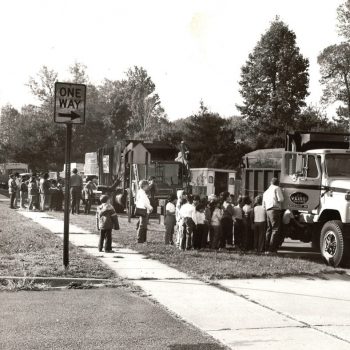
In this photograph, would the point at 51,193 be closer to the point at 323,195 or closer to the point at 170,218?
the point at 170,218

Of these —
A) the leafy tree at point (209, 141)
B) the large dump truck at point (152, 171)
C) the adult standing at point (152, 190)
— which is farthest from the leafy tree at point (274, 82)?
the adult standing at point (152, 190)

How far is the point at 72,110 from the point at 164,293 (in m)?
3.52

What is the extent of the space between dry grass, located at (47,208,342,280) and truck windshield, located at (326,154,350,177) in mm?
1940

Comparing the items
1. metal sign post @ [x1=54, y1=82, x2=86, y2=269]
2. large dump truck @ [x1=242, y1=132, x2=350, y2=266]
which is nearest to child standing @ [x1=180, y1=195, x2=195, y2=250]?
large dump truck @ [x1=242, y1=132, x2=350, y2=266]

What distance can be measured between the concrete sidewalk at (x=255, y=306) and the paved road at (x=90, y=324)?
332 millimetres

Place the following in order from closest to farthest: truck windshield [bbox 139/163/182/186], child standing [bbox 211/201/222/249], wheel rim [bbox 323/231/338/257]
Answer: wheel rim [bbox 323/231/338/257] → child standing [bbox 211/201/222/249] → truck windshield [bbox 139/163/182/186]

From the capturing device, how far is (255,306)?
8.27 meters

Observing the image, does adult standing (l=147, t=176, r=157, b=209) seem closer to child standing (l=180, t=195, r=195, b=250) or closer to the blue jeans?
child standing (l=180, t=195, r=195, b=250)

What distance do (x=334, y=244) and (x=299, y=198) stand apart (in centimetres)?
156

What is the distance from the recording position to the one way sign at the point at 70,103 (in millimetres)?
10398

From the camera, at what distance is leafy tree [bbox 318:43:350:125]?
5088 centimetres

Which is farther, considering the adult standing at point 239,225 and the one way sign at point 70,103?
the adult standing at point 239,225

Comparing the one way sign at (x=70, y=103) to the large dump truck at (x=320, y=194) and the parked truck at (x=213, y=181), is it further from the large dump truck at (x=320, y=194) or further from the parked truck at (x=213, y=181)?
the parked truck at (x=213, y=181)

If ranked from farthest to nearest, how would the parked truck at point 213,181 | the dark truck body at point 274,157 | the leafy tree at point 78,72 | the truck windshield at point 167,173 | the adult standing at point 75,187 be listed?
the leafy tree at point 78,72, the parked truck at point 213,181, the truck windshield at point 167,173, the adult standing at point 75,187, the dark truck body at point 274,157
